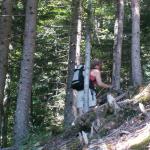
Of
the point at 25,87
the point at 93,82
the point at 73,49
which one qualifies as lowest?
the point at 25,87

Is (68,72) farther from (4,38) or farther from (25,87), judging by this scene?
(25,87)

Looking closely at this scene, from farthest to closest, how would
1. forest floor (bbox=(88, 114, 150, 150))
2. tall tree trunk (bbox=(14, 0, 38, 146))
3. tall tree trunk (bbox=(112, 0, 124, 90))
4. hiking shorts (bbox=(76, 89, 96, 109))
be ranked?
tall tree trunk (bbox=(112, 0, 124, 90))
tall tree trunk (bbox=(14, 0, 38, 146))
hiking shorts (bbox=(76, 89, 96, 109))
forest floor (bbox=(88, 114, 150, 150))

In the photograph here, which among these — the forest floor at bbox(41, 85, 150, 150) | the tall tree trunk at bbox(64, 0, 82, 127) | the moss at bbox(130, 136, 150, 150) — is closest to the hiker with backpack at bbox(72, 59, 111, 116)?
the forest floor at bbox(41, 85, 150, 150)

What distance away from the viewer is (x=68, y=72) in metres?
17.4

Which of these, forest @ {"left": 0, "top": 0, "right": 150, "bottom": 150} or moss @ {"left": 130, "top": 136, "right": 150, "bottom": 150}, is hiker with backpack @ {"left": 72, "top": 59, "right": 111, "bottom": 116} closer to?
forest @ {"left": 0, "top": 0, "right": 150, "bottom": 150}

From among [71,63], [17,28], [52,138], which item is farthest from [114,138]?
[17,28]

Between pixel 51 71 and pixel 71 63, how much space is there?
20.3 feet

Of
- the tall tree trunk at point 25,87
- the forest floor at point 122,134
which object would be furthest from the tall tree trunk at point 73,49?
the forest floor at point 122,134

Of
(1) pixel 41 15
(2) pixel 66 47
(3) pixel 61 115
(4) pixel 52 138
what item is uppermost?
(1) pixel 41 15

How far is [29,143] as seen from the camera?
8.94m

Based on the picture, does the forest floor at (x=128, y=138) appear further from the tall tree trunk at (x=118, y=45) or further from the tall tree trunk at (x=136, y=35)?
the tall tree trunk at (x=118, y=45)

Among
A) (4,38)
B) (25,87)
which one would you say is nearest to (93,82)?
(25,87)

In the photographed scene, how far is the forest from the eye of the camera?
24.1 ft

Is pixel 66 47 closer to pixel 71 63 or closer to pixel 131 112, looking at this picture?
pixel 71 63
